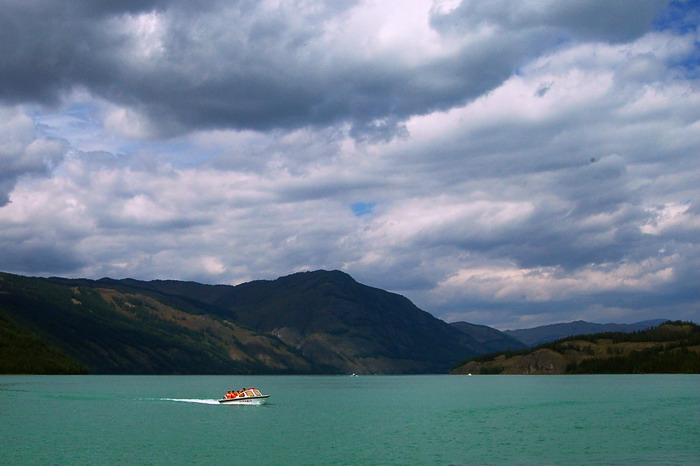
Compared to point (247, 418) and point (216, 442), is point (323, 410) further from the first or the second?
point (216, 442)

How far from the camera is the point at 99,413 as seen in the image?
160 metres

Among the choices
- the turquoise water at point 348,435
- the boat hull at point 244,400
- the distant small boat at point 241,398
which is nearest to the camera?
the turquoise water at point 348,435

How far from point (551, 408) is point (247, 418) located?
8035 centimetres

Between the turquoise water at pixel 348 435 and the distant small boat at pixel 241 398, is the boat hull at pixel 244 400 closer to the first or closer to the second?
the distant small boat at pixel 241 398

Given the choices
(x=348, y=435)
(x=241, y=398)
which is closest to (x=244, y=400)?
(x=241, y=398)

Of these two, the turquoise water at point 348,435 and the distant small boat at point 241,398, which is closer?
the turquoise water at point 348,435

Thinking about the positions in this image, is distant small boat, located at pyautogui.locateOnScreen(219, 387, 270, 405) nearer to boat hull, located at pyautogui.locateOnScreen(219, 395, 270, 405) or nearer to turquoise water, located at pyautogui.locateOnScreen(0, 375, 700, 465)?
boat hull, located at pyautogui.locateOnScreen(219, 395, 270, 405)

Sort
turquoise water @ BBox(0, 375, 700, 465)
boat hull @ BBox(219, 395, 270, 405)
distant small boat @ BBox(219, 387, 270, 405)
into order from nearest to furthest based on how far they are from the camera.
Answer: turquoise water @ BBox(0, 375, 700, 465) < distant small boat @ BBox(219, 387, 270, 405) < boat hull @ BBox(219, 395, 270, 405)

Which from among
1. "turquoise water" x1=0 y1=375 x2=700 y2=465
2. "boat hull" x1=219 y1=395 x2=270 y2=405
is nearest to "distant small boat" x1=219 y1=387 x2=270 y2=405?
"boat hull" x1=219 y1=395 x2=270 y2=405

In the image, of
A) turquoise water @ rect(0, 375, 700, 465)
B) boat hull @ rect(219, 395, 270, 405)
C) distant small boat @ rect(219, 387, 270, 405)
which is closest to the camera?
turquoise water @ rect(0, 375, 700, 465)

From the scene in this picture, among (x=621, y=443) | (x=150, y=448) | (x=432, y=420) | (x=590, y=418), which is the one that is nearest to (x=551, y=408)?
(x=590, y=418)

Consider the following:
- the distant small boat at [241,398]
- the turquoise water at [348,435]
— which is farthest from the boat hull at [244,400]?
the turquoise water at [348,435]

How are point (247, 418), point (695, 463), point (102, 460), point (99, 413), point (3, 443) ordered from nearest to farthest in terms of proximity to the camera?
point (695, 463), point (102, 460), point (3, 443), point (247, 418), point (99, 413)

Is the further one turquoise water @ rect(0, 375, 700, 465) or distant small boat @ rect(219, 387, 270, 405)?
distant small boat @ rect(219, 387, 270, 405)
